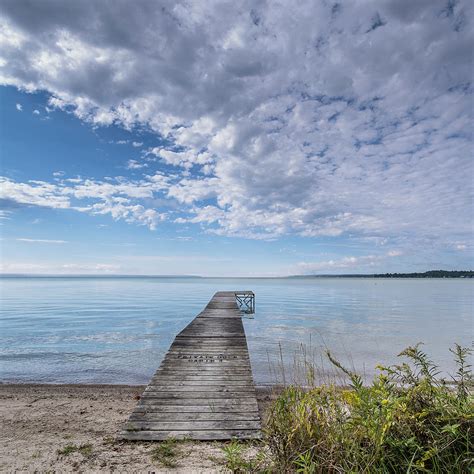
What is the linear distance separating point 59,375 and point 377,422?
1045 cm

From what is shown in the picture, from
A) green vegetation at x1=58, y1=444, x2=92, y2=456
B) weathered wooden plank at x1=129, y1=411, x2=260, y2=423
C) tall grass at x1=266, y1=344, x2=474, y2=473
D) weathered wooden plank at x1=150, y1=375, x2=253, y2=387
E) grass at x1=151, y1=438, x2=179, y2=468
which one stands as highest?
tall grass at x1=266, y1=344, x2=474, y2=473

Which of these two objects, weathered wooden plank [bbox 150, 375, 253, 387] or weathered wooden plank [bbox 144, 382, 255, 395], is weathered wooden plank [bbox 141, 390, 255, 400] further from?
weathered wooden plank [bbox 150, 375, 253, 387]

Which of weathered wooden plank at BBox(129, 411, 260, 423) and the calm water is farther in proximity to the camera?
the calm water

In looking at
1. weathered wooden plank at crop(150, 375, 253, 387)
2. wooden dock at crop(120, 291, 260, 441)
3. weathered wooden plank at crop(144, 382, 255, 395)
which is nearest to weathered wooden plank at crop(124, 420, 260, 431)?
wooden dock at crop(120, 291, 260, 441)

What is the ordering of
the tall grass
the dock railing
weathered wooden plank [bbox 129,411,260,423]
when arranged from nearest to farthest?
the tall grass < weathered wooden plank [bbox 129,411,260,423] < the dock railing

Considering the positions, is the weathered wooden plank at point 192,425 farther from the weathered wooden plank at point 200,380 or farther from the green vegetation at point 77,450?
the weathered wooden plank at point 200,380

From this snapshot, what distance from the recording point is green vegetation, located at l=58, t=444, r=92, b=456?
13.0ft

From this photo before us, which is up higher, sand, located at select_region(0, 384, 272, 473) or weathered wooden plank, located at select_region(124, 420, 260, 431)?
weathered wooden plank, located at select_region(124, 420, 260, 431)

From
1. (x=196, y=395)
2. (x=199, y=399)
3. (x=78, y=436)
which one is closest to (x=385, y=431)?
(x=199, y=399)

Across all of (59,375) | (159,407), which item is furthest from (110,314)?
(159,407)

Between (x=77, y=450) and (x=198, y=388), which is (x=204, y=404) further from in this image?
(x=77, y=450)

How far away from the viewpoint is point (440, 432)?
2.18 meters

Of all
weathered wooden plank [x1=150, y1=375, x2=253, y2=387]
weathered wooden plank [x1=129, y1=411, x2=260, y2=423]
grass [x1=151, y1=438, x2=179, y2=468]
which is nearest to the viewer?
grass [x1=151, y1=438, x2=179, y2=468]

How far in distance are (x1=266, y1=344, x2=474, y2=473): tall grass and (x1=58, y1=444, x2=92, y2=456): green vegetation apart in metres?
2.75
